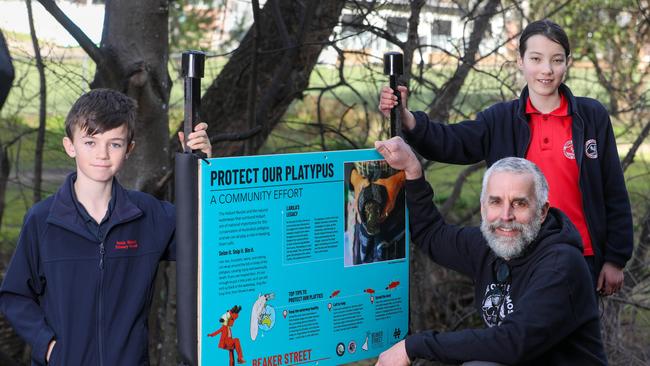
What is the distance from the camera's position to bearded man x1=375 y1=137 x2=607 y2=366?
3.73 metres

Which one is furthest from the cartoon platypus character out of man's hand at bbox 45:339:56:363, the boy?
man's hand at bbox 45:339:56:363

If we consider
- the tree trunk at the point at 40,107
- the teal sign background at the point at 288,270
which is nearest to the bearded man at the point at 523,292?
the teal sign background at the point at 288,270

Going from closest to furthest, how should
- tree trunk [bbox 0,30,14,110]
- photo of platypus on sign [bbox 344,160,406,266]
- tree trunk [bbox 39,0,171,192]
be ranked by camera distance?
tree trunk [bbox 0,30,14,110], photo of platypus on sign [bbox 344,160,406,266], tree trunk [bbox 39,0,171,192]

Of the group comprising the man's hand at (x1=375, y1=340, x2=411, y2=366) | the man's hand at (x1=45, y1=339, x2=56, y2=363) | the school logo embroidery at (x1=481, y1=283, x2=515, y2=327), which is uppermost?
the school logo embroidery at (x1=481, y1=283, x2=515, y2=327)

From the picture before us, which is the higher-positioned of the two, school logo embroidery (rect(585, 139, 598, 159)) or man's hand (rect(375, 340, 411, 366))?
school logo embroidery (rect(585, 139, 598, 159))

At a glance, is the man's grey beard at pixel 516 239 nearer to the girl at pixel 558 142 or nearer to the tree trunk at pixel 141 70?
the girl at pixel 558 142

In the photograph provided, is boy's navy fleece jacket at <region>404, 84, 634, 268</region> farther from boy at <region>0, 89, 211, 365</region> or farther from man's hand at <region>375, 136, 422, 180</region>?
boy at <region>0, 89, 211, 365</region>

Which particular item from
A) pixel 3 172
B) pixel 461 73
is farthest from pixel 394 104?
Result: pixel 3 172

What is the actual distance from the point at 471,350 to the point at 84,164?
4.97ft

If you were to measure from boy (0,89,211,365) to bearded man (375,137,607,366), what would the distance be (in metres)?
0.95

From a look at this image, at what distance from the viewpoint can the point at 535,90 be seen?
4.41 metres

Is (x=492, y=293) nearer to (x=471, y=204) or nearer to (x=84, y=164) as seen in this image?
(x=84, y=164)

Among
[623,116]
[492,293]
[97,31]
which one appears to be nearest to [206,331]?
[492,293]

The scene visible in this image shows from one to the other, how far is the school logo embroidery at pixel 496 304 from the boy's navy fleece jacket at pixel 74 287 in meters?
1.28
